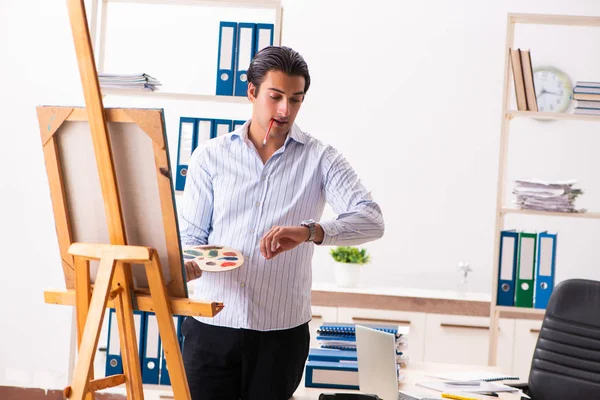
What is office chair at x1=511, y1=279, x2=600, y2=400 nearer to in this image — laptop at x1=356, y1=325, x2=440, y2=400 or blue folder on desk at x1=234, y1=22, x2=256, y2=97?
laptop at x1=356, y1=325, x2=440, y2=400

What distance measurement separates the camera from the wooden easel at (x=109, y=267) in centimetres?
146

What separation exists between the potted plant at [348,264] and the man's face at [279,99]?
232cm

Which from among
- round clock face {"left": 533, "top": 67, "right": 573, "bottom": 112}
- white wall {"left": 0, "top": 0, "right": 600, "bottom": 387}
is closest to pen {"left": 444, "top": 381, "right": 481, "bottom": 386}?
white wall {"left": 0, "top": 0, "right": 600, "bottom": 387}

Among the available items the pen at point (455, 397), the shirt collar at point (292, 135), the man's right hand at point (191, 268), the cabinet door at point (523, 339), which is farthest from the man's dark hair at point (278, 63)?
the cabinet door at point (523, 339)

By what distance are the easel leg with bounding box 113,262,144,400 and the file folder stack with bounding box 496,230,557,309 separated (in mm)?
2200

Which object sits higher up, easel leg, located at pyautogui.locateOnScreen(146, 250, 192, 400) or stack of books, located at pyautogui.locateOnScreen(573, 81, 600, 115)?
stack of books, located at pyautogui.locateOnScreen(573, 81, 600, 115)

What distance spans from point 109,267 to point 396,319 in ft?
8.96

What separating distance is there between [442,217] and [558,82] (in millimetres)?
1076

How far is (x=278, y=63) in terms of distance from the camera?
1903 millimetres

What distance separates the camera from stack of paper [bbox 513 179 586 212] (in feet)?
10.9

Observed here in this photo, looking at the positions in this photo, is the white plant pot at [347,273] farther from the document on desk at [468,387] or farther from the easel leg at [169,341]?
the easel leg at [169,341]

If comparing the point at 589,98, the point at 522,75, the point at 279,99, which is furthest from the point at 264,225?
the point at 589,98

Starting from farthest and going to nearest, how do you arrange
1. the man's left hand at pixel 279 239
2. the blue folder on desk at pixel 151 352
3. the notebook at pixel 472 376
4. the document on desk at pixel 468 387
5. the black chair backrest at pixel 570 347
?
the blue folder on desk at pixel 151 352, the black chair backrest at pixel 570 347, the notebook at pixel 472 376, the document on desk at pixel 468 387, the man's left hand at pixel 279 239

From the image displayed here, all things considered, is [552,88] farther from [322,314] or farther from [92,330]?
[92,330]
